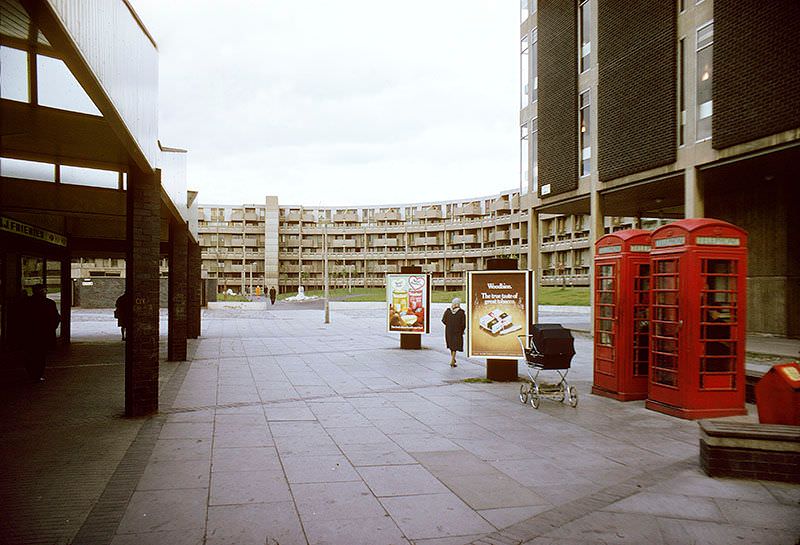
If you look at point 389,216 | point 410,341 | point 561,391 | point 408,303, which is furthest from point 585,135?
point 389,216

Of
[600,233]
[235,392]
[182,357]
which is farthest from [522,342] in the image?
[600,233]

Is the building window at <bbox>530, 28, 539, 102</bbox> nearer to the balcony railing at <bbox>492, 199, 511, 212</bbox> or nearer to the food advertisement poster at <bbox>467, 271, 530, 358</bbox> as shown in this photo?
the food advertisement poster at <bbox>467, 271, 530, 358</bbox>

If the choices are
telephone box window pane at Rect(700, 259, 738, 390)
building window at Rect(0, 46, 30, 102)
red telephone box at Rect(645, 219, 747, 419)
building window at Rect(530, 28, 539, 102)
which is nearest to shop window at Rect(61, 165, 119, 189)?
building window at Rect(0, 46, 30, 102)

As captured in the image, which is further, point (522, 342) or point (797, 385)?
point (522, 342)

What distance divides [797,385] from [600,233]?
17108 millimetres

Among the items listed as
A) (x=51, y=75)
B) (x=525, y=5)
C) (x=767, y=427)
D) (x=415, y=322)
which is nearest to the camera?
(x=767, y=427)

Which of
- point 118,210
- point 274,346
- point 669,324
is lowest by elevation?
point 274,346

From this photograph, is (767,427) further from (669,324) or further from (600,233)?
(600,233)

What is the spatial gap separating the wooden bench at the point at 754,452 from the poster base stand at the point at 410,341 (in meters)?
13.8

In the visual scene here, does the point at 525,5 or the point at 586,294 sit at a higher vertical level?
the point at 525,5

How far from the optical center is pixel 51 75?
7.75m

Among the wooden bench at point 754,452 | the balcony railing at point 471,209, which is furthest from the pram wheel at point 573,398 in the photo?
the balcony railing at point 471,209

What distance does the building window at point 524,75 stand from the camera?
3092 cm

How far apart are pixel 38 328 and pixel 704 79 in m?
18.5
